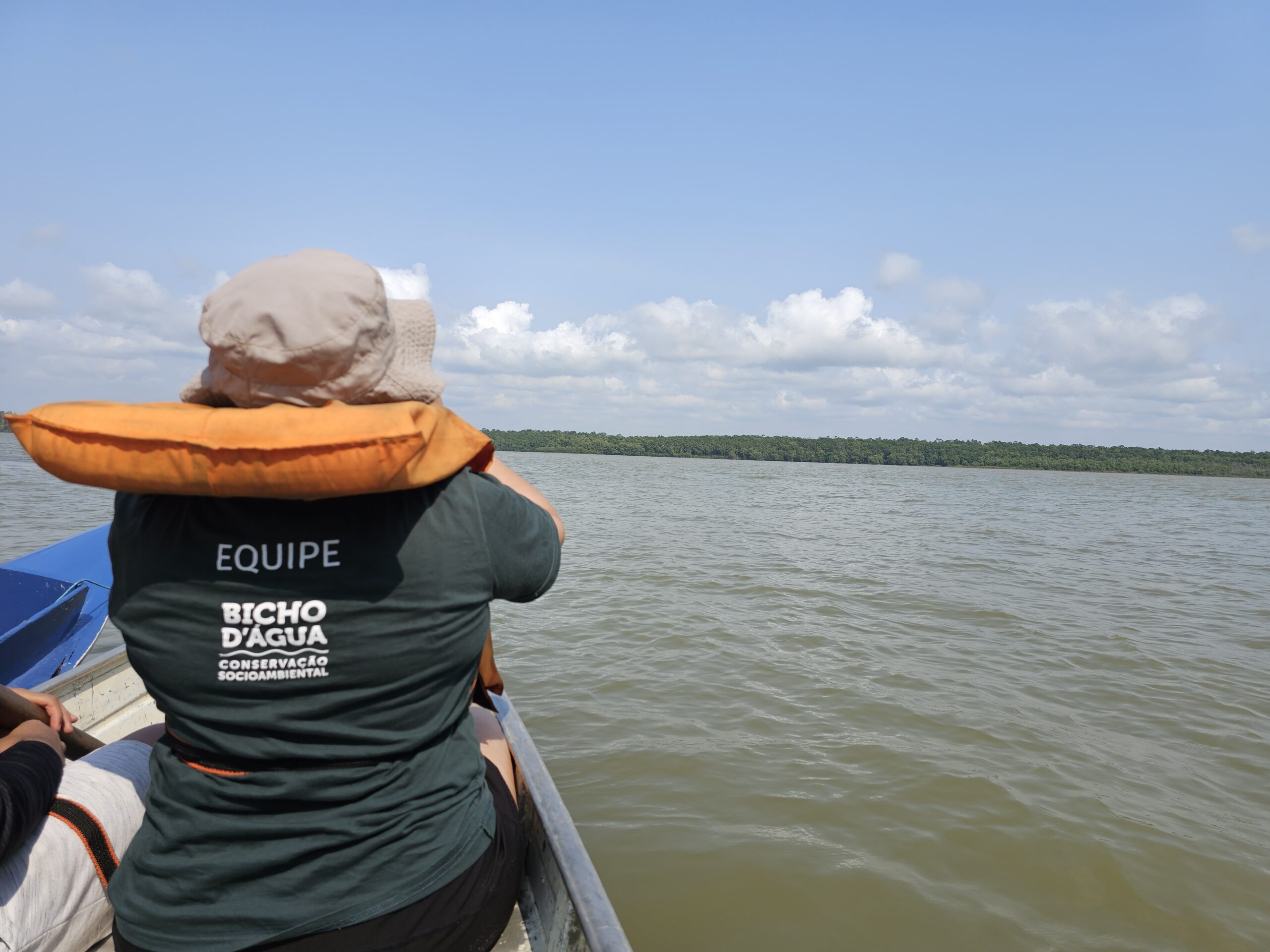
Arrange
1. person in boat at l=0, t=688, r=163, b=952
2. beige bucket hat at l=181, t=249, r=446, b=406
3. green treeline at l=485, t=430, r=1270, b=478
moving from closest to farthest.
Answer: beige bucket hat at l=181, t=249, r=446, b=406, person in boat at l=0, t=688, r=163, b=952, green treeline at l=485, t=430, r=1270, b=478

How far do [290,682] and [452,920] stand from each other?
63 cm

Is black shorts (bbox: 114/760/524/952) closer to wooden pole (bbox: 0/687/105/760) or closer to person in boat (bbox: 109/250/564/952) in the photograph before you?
person in boat (bbox: 109/250/564/952)

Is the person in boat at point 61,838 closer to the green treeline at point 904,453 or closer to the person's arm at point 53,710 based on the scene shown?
the person's arm at point 53,710

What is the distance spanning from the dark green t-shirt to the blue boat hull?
4882 mm

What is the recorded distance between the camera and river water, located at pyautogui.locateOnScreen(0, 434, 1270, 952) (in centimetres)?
350

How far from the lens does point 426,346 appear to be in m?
1.55

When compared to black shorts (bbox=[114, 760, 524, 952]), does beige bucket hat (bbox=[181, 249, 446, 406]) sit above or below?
above

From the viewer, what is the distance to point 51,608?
549cm

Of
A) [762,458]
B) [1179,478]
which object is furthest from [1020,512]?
[762,458]

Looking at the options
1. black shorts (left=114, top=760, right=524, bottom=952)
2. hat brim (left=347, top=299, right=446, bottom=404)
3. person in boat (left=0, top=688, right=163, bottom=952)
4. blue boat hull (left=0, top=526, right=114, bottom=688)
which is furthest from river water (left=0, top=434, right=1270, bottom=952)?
blue boat hull (left=0, top=526, right=114, bottom=688)

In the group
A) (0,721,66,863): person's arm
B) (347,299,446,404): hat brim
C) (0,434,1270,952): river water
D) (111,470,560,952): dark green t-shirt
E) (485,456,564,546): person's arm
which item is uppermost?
(347,299,446,404): hat brim

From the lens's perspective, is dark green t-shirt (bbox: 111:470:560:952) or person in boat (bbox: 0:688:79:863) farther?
person in boat (bbox: 0:688:79:863)

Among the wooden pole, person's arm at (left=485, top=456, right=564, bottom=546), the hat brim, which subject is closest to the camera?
the hat brim

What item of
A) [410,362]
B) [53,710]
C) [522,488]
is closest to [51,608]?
[53,710]
